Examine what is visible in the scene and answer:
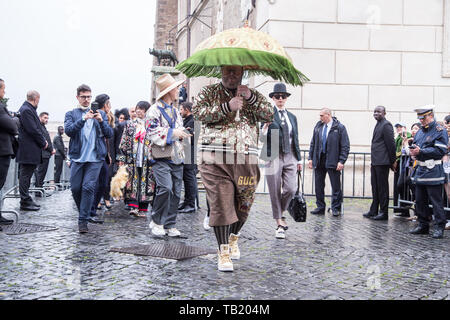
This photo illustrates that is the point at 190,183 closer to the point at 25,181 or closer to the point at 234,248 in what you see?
the point at 25,181

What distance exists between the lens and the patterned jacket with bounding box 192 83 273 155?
16.8ft

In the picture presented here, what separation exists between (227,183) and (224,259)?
0.72 metres

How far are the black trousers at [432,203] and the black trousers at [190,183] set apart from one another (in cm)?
400

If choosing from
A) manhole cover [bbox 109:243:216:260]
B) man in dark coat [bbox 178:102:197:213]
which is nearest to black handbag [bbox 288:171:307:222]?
manhole cover [bbox 109:243:216:260]

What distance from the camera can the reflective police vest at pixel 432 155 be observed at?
7.70 m

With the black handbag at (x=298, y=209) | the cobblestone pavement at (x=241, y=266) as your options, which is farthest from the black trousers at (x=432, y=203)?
the black handbag at (x=298, y=209)

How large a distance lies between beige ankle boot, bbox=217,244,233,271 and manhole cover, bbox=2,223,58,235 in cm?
333

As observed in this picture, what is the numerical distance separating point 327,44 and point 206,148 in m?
9.60

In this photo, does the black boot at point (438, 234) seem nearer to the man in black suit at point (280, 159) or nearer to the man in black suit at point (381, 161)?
the man in black suit at point (381, 161)

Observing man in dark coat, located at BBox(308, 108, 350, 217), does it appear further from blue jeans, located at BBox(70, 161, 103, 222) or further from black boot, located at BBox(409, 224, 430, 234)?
blue jeans, located at BBox(70, 161, 103, 222)

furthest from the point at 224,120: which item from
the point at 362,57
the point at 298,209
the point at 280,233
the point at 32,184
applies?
the point at 32,184

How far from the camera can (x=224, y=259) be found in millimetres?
5090
